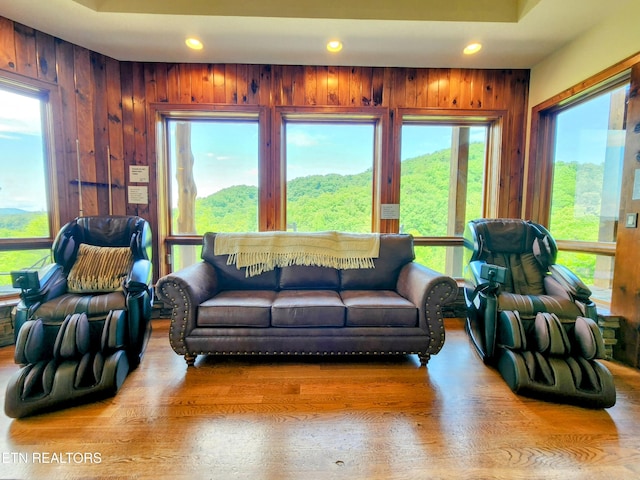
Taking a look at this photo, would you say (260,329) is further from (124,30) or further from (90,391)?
(124,30)

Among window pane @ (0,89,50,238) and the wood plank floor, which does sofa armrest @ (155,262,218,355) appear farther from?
window pane @ (0,89,50,238)

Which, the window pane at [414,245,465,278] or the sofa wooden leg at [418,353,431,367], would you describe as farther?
the window pane at [414,245,465,278]

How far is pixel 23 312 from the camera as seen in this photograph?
1.80 meters

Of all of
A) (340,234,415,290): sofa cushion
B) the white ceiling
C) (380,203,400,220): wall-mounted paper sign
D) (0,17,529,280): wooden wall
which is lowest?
(340,234,415,290): sofa cushion

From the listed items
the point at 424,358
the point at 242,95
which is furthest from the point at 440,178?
the point at 242,95

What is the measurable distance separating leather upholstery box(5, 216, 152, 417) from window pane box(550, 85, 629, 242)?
12.4 ft

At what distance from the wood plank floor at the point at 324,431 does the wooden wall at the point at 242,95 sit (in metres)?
1.94

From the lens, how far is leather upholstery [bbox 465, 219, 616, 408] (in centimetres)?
162

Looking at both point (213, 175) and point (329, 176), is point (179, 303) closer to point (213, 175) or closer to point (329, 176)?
point (213, 175)

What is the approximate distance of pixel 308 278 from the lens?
2514 millimetres

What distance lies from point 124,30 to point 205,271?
7.17 feet

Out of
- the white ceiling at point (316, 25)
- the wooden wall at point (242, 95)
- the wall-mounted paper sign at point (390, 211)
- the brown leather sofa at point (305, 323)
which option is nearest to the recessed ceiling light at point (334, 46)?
the white ceiling at point (316, 25)

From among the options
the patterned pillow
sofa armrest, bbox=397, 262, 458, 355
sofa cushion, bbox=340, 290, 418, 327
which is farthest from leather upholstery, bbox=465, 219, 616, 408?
the patterned pillow

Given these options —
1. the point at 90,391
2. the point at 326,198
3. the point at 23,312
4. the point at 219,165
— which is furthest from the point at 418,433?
the point at 219,165
